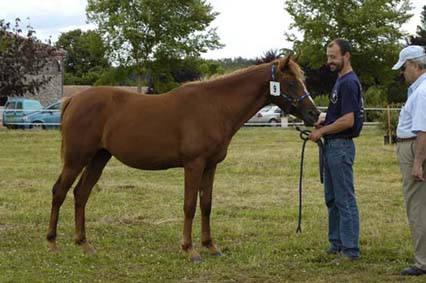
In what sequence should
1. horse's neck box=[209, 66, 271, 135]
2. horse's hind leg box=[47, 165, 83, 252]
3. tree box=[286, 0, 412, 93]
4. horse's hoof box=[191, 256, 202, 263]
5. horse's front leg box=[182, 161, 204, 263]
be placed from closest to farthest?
1. horse's hoof box=[191, 256, 202, 263]
2. horse's front leg box=[182, 161, 204, 263]
3. horse's neck box=[209, 66, 271, 135]
4. horse's hind leg box=[47, 165, 83, 252]
5. tree box=[286, 0, 412, 93]

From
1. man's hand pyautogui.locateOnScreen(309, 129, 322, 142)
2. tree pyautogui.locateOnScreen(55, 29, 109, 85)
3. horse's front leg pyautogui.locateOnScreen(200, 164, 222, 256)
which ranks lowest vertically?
horse's front leg pyautogui.locateOnScreen(200, 164, 222, 256)

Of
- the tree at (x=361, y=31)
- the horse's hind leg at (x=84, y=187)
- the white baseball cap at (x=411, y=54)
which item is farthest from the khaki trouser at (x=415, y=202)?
the tree at (x=361, y=31)

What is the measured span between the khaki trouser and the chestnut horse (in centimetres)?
121

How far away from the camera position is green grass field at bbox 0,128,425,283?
6551 millimetres

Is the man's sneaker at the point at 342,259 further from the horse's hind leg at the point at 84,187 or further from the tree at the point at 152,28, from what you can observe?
the tree at the point at 152,28

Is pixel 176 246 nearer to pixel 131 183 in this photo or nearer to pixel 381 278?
pixel 381 278

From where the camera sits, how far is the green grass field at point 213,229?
6.55 metres

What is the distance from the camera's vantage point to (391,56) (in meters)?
36.9

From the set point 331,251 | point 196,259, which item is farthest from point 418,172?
point 196,259

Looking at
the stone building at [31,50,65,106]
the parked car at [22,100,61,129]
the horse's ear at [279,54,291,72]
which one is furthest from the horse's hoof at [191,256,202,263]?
the stone building at [31,50,65,106]

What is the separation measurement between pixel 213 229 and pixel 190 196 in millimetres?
1553

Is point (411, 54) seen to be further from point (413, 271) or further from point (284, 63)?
point (413, 271)

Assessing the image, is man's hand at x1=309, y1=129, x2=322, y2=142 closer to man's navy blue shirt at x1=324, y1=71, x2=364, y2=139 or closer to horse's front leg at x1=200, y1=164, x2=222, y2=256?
man's navy blue shirt at x1=324, y1=71, x2=364, y2=139

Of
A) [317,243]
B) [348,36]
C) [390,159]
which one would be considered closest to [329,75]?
[348,36]
